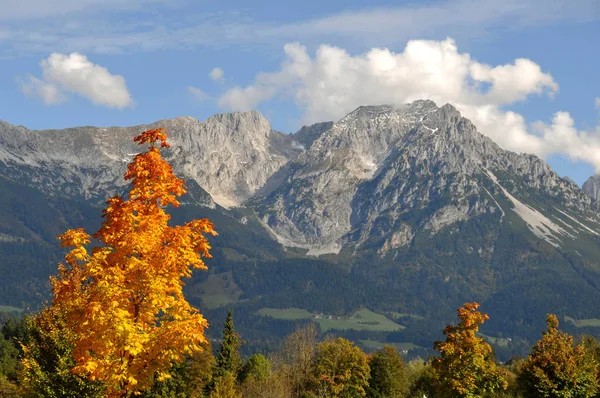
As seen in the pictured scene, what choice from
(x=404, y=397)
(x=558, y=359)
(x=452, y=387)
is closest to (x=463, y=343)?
(x=452, y=387)

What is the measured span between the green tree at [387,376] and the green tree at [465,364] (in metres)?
82.8

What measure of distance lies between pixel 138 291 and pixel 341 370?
107 m

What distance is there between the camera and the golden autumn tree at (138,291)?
27.6 metres

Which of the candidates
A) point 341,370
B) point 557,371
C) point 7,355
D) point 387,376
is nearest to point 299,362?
point 341,370

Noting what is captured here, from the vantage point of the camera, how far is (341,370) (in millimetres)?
131500

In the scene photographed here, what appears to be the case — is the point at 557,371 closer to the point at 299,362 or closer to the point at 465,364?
the point at 465,364

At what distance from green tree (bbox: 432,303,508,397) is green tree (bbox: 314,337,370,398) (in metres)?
61.1

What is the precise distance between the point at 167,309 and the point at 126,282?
6.76 ft

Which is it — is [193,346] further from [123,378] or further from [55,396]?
[55,396]

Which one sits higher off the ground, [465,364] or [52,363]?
[52,363]

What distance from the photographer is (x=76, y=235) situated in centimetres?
3095

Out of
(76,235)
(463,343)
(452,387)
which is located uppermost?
(76,235)

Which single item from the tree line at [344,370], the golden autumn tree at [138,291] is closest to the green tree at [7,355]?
the tree line at [344,370]

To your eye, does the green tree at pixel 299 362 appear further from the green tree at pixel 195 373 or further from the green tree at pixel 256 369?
the green tree at pixel 195 373
